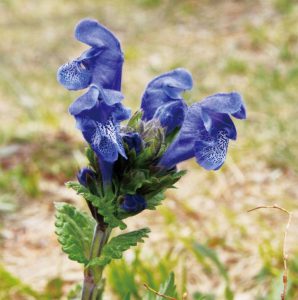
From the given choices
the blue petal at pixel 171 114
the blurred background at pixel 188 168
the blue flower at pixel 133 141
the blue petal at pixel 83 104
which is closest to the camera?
the blue petal at pixel 83 104

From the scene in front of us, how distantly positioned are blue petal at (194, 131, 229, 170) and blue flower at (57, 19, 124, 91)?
0.96 feet

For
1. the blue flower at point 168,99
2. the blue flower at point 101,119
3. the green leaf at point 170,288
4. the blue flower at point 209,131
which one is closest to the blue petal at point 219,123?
the blue flower at point 209,131

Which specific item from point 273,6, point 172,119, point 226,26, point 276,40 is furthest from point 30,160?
point 273,6

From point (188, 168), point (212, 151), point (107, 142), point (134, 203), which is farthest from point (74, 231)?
point (188, 168)

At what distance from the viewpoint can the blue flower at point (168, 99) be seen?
1613 millimetres

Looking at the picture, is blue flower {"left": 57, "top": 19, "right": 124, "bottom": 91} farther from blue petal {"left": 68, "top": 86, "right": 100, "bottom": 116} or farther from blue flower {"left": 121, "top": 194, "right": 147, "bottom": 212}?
blue flower {"left": 121, "top": 194, "right": 147, "bottom": 212}

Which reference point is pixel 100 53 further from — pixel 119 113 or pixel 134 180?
pixel 134 180

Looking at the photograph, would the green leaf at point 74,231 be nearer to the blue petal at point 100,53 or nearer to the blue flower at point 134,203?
the blue flower at point 134,203

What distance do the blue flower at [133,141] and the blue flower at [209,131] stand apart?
95 millimetres

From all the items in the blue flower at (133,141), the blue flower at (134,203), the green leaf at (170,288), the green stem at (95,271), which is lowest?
the green leaf at (170,288)

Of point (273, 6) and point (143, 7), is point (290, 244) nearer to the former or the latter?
point (273, 6)

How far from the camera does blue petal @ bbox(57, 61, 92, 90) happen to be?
1.46 metres

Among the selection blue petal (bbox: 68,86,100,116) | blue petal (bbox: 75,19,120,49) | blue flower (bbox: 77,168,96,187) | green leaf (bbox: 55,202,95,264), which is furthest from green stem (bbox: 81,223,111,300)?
blue petal (bbox: 75,19,120,49)

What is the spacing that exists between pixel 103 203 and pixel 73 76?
12.8 inches
